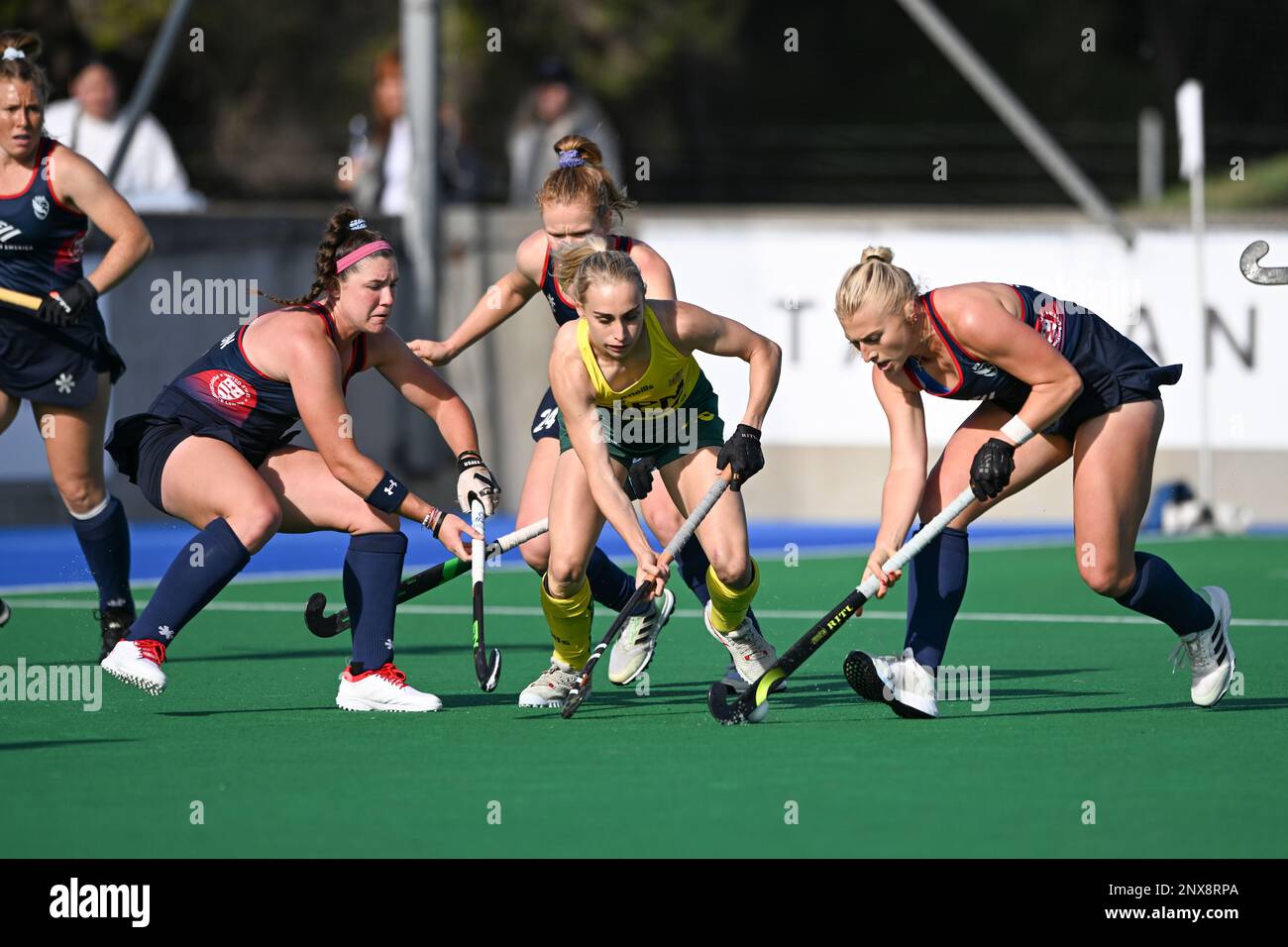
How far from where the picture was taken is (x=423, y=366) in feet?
21.1

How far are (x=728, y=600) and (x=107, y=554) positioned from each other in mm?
2242

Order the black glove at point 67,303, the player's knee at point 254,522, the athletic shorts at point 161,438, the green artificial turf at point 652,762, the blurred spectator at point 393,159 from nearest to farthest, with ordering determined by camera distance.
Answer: the green artificial turf at point 652,762 → the player's knee at point 254,522 → the athletic shorts at point 161,438 → the black glove at point 67,303 → the blurred spectator at point 393,159

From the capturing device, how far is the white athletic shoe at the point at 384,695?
5930 mm

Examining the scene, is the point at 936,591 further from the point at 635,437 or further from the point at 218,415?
the point at 218,415

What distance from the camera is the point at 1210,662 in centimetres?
593

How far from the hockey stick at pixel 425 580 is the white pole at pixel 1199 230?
659 cm

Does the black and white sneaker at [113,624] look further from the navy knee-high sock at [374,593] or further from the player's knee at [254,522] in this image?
the navy knee-high sock at [374,593]

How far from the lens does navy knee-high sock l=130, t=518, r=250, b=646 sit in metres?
5.89

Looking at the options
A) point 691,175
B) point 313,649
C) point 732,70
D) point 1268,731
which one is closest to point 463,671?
point 313,649

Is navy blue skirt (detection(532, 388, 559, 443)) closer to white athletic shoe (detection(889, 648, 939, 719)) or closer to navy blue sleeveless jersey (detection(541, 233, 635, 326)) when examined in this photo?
navy blue sleeveless jersey (detection(541, 233, 635, 326))

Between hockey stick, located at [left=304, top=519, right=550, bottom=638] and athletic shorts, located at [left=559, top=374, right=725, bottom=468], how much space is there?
0.30 metres

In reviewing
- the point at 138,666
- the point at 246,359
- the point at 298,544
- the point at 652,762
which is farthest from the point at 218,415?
the point at 298,544

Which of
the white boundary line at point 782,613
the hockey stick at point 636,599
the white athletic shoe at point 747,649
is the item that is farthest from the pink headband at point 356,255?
the white boundary line at point 782,613
